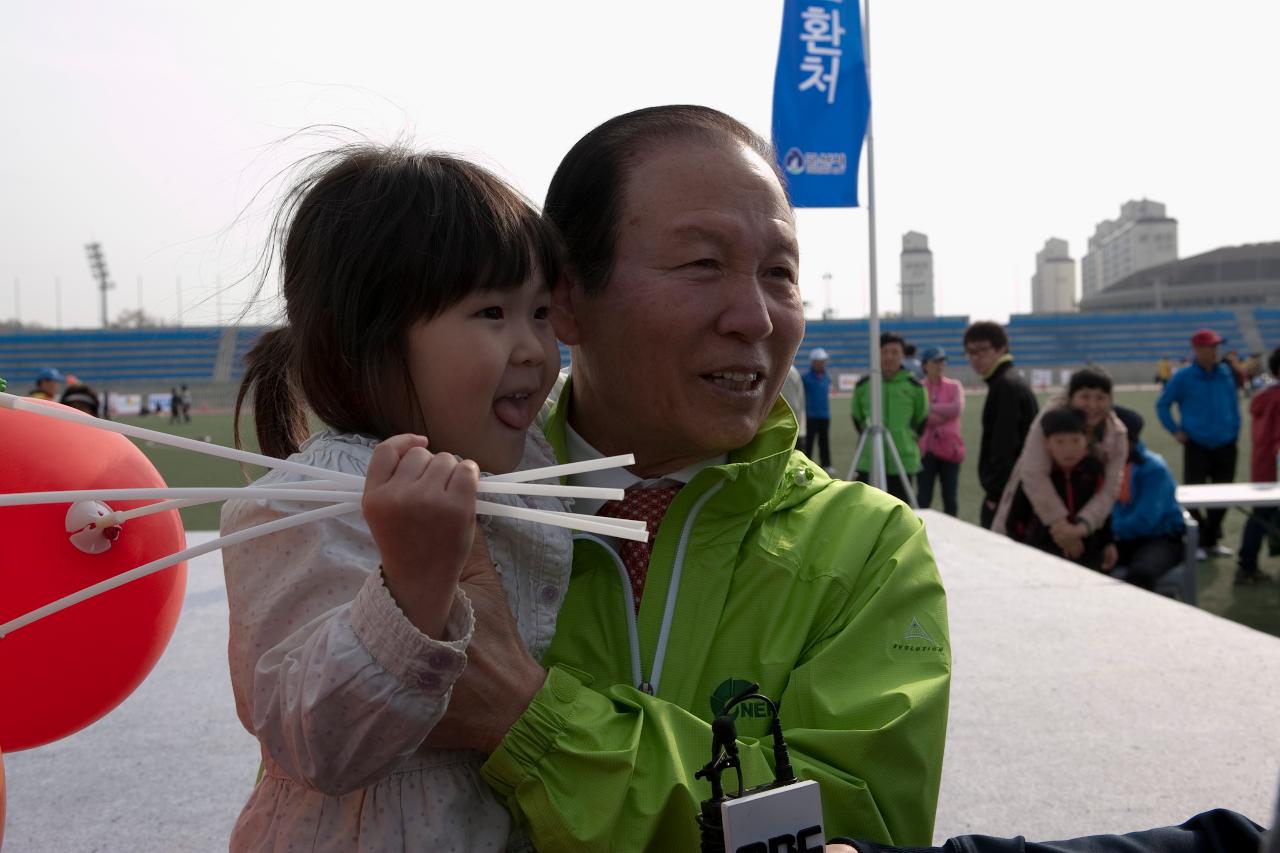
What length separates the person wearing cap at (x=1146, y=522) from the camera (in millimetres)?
5676

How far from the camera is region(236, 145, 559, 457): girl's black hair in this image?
1.32 meters

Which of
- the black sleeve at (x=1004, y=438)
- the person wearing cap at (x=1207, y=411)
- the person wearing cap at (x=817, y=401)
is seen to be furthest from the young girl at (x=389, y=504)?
the person wearing cap at (x=817, y=401)

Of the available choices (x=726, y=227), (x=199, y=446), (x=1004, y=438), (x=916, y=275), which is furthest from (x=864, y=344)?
(x=199, y=446)

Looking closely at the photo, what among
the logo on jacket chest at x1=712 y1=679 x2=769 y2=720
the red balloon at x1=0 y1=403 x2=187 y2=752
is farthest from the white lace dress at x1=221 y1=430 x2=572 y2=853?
the red balloon at x1=0 y1=403 x2=187 y2=752

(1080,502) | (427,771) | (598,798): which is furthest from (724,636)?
(1080,502)

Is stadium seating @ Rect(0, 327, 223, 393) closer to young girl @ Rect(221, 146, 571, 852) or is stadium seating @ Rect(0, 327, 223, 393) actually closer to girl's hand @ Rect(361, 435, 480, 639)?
young girl @ Rect(221, 146, 571, 852)

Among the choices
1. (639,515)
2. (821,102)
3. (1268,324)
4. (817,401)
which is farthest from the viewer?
(1268,324)

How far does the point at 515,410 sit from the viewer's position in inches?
53.8

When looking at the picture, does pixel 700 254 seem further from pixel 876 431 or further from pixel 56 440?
pixel 876 431

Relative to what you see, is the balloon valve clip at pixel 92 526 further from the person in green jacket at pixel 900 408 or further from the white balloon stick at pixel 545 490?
the person in green jacket at pixel 900 408

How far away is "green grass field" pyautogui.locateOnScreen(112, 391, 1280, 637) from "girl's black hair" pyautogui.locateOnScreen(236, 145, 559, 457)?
0.61m

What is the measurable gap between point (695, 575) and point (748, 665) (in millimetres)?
139

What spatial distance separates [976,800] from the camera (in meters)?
2.71

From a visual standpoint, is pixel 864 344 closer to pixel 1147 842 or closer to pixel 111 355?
pixel 111 355
